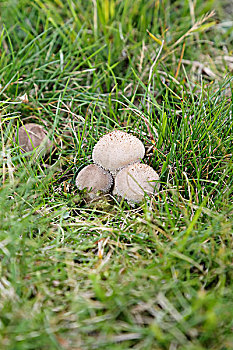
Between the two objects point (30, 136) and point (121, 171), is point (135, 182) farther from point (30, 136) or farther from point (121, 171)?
point (30, 136)

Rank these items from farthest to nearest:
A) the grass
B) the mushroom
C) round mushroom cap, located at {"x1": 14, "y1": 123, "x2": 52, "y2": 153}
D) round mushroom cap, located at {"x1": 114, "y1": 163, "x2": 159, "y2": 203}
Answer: round mushroom cap, located at {"x1": 14, "y1": 123, "x2": 52, "y2": 153} → the mushroom → round mushroom cap, located at {"x1": 114, "y1": 163, "x2": 159, "y2": 203} → the grass

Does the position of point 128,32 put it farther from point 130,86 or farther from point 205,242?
point 205,242

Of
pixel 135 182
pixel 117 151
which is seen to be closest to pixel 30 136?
pixel 117 151

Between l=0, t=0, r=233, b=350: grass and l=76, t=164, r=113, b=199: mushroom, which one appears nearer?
l=0, t=0, r=233, b=350: grass

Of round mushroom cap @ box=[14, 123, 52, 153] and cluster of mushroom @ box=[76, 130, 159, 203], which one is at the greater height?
round mushroom cap @ box=[14, 123, 52, 153]

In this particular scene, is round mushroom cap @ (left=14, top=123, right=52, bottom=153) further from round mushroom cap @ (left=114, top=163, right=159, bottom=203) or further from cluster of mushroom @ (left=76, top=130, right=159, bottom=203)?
round mushroom cap @ (left=114, top=163, right=159, bottom=203)

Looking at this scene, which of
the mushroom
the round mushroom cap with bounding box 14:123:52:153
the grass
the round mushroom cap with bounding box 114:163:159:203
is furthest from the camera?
the round mushroom cap with bounding box 14:123:52:153

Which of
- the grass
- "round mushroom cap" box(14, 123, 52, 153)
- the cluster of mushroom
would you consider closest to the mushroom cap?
the cluster of mushroom

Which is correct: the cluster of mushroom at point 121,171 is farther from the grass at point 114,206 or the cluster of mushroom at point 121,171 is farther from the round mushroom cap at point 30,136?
the round mushroom cap at point 30,136
